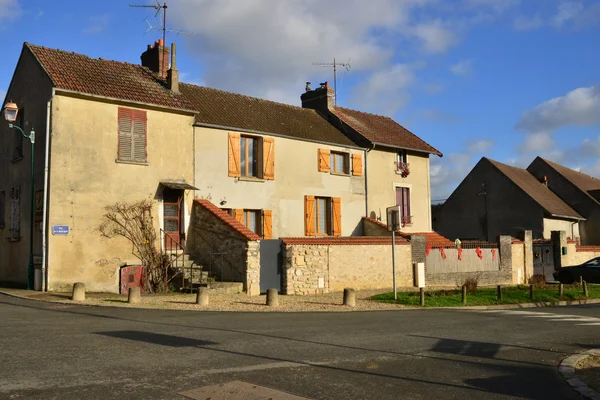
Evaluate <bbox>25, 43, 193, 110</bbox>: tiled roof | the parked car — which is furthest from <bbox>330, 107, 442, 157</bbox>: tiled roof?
<bbox>25, 43, 193, 110</bbox>: tiled roof

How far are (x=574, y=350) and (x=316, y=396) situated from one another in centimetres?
538

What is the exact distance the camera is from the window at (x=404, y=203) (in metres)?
27.0

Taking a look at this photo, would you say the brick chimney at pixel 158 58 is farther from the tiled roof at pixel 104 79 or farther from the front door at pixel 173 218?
the front door at pixel 173 218

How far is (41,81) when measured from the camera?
18406 millimetres

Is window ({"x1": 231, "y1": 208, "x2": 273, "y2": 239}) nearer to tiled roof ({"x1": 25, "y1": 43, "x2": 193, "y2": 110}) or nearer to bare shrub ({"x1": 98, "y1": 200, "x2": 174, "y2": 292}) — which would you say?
bare shrub ({"x1": 98, "y1": 200, "x2": 174, "y2": 292})

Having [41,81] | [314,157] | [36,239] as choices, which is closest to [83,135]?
[41,81]

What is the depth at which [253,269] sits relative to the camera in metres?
17.4

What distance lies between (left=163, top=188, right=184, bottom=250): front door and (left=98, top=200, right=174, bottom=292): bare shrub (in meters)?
0.55

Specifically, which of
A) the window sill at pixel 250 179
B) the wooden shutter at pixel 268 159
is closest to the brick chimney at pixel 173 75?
the wooden shutter at pixel 268 159

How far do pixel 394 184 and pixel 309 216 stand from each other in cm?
555

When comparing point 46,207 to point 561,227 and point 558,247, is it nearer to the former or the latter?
point 558,247

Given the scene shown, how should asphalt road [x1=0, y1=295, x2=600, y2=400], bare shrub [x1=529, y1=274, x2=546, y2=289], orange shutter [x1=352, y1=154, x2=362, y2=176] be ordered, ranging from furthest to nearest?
orange shutter [x1=352, y1=154, x2=362, y2=176] → bare shrub [x1=529, y1=274, x2=546, y2=289] → asphalt road [x1=0, y1=295, x2=600, y2=400]

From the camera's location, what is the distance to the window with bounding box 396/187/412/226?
27016 mm

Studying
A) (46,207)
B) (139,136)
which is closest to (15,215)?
(46,207)
